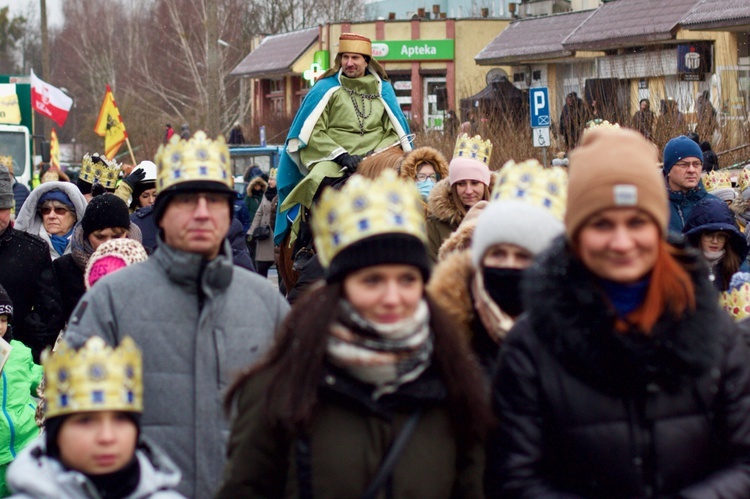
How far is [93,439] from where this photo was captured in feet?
13.7

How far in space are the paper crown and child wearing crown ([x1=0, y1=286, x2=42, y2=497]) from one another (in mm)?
3697

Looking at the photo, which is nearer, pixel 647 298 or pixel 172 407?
pixel 647 298

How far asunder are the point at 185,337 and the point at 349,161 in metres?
5.65

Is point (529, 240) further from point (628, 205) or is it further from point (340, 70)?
point (340, 70)

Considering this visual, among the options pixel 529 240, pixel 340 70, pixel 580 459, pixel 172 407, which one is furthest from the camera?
pixel 340 70

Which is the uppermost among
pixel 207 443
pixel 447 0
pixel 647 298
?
pixel 447 0

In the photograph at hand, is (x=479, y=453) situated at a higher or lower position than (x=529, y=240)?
lower

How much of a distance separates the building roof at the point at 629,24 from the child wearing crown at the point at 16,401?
2283cm

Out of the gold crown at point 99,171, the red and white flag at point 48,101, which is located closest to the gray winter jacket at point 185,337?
the gold crown at point 99,171

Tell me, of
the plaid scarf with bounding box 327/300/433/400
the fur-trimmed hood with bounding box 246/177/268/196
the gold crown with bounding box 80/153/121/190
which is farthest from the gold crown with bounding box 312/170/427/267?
the fur-trimmed hood with bounding box 246/177/268/196

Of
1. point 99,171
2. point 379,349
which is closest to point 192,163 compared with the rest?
point 379,349

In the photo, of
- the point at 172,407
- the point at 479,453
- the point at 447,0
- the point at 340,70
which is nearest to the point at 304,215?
the point at 340,70

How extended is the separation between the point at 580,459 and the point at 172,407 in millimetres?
1625

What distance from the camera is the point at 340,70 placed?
10484 millimetres
